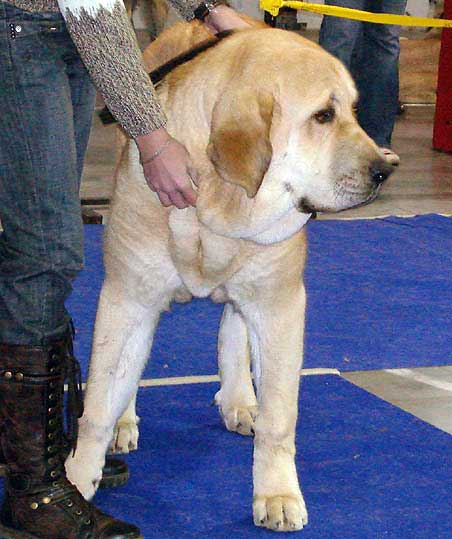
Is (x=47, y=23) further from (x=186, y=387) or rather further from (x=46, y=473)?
(x=186, y=387)

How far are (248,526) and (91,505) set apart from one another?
0.34 m

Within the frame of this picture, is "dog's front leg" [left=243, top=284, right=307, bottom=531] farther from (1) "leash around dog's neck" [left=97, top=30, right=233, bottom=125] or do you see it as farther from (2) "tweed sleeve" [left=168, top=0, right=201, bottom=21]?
(2) "tweed sleeve" [left=168, top=0, right=201, bottom=21]

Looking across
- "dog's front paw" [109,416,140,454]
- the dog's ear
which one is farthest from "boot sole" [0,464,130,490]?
the dog's ear

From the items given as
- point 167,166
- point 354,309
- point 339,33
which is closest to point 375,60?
point 339,33

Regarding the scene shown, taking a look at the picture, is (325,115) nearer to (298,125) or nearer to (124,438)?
(298,125)

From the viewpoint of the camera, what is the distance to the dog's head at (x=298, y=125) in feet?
6.52

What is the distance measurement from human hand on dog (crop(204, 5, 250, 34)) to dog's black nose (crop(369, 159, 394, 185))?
1.87 ft

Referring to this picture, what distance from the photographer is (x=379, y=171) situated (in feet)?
6.75

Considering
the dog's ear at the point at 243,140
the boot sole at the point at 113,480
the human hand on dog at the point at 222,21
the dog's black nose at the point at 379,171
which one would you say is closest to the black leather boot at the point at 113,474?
the boot sole at the point at 113,480

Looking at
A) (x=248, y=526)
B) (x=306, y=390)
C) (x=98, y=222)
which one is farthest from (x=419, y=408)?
(x=98, y=222)

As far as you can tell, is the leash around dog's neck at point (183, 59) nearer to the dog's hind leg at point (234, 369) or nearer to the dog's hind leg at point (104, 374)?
the dog's hind leg at point (104, 374)

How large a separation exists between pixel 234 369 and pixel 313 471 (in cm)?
41

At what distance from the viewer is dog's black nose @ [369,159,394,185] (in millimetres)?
2051

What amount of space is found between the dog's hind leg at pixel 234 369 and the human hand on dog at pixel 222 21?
2.40 ft
